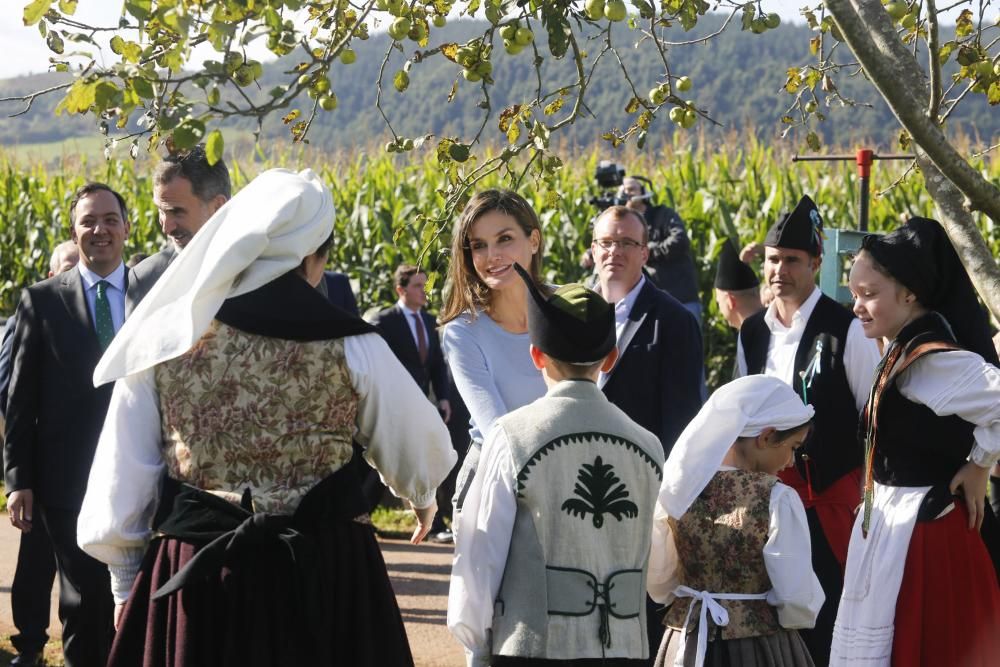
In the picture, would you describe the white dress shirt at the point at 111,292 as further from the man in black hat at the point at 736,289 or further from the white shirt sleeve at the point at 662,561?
the man in black hat at the point at 736,289

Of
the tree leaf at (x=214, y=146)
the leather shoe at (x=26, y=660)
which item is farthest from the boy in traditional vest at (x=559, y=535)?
the leather shoe at (x=26, y=660)

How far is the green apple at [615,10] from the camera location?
3359mm

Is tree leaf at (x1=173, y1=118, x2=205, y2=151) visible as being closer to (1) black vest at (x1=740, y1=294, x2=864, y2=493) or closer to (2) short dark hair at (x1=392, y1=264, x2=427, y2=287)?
(1) black vest at (x1=740, y1=294, x2=864, y2=493)

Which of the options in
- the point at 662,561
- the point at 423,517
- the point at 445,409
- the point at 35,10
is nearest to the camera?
the point at 35,10

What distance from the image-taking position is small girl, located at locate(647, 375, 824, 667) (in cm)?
398

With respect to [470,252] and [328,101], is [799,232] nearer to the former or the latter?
[470,252]

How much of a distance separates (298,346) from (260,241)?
0.27 m

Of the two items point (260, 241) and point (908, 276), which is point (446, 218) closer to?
point (260, 241)

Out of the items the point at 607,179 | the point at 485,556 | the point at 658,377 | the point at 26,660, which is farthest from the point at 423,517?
the point at 607,179

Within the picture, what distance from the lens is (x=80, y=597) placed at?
537 centimetres

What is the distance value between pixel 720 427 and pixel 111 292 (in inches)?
108

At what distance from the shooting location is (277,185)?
11.0 ft

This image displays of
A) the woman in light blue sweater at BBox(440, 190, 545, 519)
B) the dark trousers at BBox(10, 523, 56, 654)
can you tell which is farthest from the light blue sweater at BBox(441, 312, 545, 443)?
A: the dark trousers at BBox(10, 523, 56, 654)

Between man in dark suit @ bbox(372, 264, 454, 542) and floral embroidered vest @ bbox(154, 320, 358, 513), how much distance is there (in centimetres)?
687
